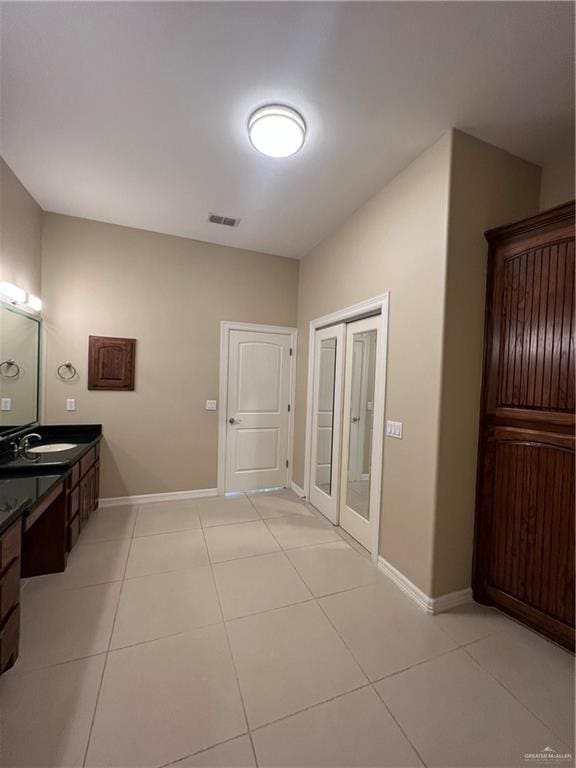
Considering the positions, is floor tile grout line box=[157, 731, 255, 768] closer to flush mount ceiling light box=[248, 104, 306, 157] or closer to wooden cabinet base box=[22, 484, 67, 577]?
wooden cabinet base box=[22, 484, 67, 577]

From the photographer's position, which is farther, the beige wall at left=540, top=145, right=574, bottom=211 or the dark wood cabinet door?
the beige wall at left=540, top=145, right=574, bottom=211

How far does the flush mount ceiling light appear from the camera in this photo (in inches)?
68.4

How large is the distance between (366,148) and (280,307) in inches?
81.8

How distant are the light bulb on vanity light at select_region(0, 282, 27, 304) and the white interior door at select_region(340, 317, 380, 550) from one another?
112 inches

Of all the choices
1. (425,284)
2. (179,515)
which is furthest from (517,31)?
(179,515)

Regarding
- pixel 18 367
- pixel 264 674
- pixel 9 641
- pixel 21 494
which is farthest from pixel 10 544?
pixel 18 367

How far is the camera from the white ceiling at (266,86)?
4.29 feet

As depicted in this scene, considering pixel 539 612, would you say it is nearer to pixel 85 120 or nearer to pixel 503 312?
pixel 503 312

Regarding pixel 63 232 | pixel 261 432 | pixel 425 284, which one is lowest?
pixel 261 432

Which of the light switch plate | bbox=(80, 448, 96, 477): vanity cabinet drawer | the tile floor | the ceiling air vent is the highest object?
the ceiling air vent

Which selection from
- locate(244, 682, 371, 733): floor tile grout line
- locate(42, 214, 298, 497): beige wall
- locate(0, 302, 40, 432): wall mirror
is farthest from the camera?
locate(42, 214, 298, 497): beige wall

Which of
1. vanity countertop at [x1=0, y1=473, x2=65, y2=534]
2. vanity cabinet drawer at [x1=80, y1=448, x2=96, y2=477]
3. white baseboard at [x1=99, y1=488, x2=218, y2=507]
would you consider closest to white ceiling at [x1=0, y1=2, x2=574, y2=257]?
vanity countertop at [x1=0, y1=473, x2=65, y2=534]

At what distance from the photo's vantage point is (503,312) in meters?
1.94

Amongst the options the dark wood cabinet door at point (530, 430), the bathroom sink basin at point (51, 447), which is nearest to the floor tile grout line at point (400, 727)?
the dark wood cabinet door at point (530, 430)
